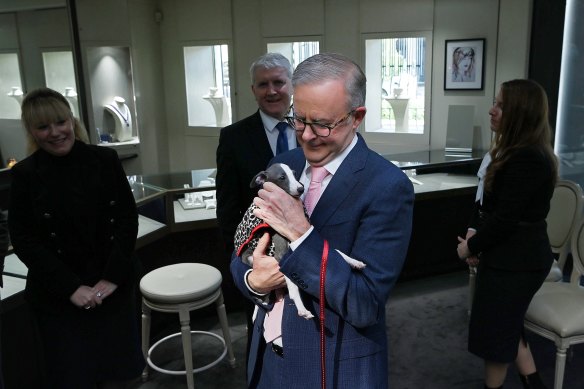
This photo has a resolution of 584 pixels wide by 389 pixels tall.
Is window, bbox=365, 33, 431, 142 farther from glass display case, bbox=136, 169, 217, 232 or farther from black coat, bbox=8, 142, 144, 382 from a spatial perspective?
black coat, bbox=8, 142, 144, 382

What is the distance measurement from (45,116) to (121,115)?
4.54 metres

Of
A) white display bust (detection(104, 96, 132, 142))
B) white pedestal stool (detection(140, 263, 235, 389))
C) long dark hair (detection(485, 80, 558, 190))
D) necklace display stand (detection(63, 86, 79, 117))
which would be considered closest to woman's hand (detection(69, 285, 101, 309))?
white pedestal stool (detection(140, 263, 235, 389))

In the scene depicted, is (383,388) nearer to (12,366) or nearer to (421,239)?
(12,366)

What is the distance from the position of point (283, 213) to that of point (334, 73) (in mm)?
321

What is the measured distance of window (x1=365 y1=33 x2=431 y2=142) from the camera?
630cm

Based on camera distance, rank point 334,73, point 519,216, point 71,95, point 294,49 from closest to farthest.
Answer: point 334,73 < point 519,216 < point 71,95 < point 294,49

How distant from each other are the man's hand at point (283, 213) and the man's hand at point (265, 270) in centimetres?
7

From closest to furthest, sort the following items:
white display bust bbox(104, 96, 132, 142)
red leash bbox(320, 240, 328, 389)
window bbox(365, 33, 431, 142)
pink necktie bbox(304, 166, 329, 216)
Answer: red leash bbox(320, 240, 328, 389) → pink necktie bbox(304, 166, 329, 216) → window bbox(365, 33, 431, 142) → white display bust bbox(104, 96, 132, 142)

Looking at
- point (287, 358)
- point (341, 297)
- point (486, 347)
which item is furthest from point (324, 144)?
point (486, 347)

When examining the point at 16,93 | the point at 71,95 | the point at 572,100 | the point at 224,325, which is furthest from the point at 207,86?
the point at 224,325

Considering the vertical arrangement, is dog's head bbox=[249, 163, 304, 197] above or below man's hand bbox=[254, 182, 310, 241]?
above

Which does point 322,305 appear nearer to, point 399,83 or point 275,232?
point 275,232

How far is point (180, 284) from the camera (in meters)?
2.80

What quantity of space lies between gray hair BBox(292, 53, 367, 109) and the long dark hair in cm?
142
